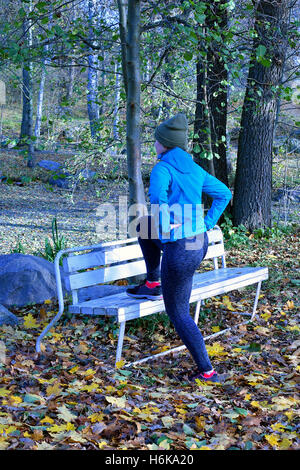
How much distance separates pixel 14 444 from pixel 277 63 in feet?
24.7

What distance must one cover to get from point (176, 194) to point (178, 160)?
8.9 inches

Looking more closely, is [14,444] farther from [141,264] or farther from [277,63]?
[277,63]

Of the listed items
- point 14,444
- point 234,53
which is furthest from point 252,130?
point 14,444

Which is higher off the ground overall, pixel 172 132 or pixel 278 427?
pixel 172 132

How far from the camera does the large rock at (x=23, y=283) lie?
5578 millimetres

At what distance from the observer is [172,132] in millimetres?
3713

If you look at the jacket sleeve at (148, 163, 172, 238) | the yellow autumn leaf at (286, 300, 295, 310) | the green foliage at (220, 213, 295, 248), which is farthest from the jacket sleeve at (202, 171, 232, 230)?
the green foliage at (220, 213, 295, 248)

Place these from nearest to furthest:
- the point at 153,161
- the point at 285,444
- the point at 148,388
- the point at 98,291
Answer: the point at 285,444 < the point at 148,388 < the point at 98,291 < the point at 153,161

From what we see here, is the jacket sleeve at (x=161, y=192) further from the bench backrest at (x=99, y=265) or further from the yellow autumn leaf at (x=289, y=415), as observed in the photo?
the yellow autumn leaf at (x=289, y=415)

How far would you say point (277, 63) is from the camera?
8.78m

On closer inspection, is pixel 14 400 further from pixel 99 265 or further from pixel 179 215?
pixel 179 215

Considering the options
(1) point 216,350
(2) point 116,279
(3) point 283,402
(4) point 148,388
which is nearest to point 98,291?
(2) point 116,279

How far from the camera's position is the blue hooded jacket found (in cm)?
359

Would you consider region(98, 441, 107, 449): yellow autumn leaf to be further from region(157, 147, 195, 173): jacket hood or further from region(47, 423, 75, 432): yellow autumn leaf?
region(157, 147, 195, 173): jacket hood
